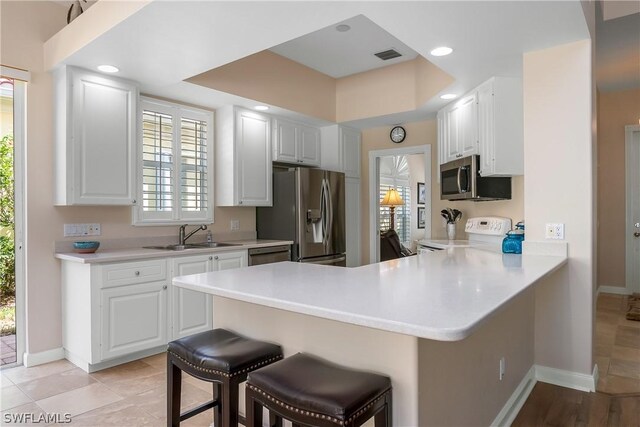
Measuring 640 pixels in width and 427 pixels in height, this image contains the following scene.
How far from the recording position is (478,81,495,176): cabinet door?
3.48m

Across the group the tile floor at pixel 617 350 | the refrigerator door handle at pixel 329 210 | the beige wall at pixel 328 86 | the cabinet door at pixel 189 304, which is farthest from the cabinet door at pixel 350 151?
the tile floor at pixel 617 350

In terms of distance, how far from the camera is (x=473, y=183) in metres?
3.71

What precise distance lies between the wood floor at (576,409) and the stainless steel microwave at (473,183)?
1.76m

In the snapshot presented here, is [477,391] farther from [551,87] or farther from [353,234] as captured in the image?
[353,234]

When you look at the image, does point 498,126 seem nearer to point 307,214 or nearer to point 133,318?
point 307,214

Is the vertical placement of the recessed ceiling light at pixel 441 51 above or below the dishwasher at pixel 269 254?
above

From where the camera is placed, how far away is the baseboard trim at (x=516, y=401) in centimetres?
218

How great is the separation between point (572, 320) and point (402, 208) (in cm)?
530

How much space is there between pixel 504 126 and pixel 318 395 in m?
2.99

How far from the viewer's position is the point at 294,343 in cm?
180

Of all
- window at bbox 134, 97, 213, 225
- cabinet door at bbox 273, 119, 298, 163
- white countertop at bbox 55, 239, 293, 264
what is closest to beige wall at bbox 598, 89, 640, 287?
cabinet door at bbox 273, 119, 298, 163

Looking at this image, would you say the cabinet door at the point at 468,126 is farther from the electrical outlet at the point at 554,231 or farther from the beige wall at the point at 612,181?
the beige wall at the point at 612,181

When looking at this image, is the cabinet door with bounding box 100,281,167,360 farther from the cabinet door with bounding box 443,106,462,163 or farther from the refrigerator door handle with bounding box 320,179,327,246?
the cabinet door with bounding box 443,106,462,163

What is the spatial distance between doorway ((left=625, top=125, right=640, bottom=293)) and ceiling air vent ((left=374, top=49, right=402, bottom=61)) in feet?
11.2
